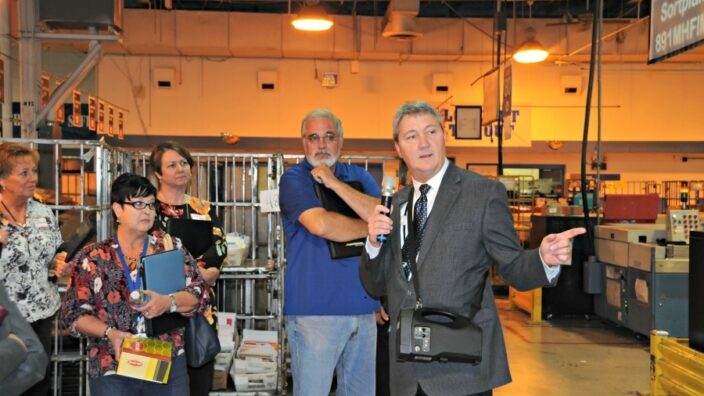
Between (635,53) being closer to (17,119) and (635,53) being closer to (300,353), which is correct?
(17,119)

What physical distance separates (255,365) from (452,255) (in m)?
3.02

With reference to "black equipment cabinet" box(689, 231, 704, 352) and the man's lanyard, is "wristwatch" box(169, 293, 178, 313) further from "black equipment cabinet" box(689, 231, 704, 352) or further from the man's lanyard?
"black equipment cabinet" box(689, 231, 704, 352)

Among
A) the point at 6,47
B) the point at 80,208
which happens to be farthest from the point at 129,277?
the point at 6,47

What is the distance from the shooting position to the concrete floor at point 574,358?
6.39m

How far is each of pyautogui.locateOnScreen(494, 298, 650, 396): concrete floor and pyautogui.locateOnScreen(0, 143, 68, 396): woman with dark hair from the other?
143 inches

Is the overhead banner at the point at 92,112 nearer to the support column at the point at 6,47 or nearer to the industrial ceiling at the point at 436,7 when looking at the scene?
the support column at the point at 6,47

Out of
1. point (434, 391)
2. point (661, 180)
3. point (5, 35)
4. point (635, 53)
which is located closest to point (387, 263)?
point (434, 391)

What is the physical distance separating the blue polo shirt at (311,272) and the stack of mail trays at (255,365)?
1896 mm

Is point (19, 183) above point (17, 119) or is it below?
below

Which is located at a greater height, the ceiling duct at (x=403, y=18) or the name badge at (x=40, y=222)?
the ceiling duct at (x=403, y=18)

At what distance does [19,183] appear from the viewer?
4.09m

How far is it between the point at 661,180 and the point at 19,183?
A: 1592 centimetres

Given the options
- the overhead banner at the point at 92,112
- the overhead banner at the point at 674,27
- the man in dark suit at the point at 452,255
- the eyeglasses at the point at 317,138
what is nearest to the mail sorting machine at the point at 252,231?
the eyeglasses at the point at 317,138

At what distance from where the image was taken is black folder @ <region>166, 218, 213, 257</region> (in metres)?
3.83
